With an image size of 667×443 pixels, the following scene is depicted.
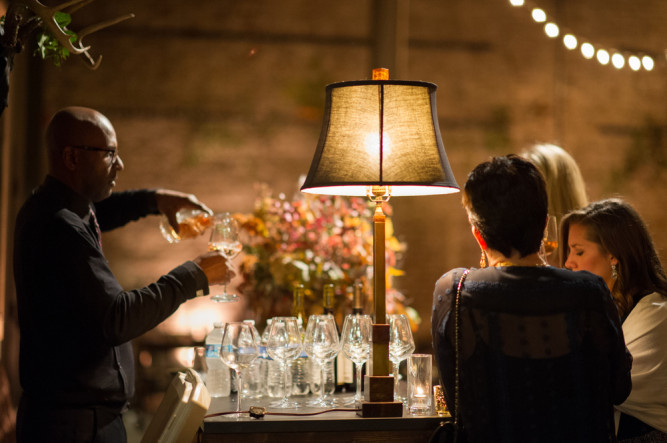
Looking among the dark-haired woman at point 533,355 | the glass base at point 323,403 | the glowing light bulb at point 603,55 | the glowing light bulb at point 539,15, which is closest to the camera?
the dark-haired woman at point 533,355

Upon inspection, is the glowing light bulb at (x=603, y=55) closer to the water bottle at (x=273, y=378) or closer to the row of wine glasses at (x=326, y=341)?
the row of wine glasses at (x=326, y=341)

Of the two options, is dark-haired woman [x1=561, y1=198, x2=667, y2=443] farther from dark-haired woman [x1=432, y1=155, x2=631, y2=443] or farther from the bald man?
the bald man

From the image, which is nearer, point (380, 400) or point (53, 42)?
point (380, 400)

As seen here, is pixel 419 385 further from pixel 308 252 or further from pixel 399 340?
pixel 308 252

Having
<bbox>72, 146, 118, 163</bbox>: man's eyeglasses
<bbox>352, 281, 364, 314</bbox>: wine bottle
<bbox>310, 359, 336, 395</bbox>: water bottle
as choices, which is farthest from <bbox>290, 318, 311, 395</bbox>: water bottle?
<bbox>72, 146, 118, 163</bbox>: man's eyeglasses

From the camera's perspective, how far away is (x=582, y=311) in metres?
1.43

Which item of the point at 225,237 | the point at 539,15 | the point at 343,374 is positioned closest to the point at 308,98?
the point at 539,15

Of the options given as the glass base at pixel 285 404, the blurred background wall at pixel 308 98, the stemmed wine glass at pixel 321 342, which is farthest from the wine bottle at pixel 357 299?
the blurred background wall at pixel 308 98

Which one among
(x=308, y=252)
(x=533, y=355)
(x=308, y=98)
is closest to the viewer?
(x=533, y=355)

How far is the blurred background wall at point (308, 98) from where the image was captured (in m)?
4.15

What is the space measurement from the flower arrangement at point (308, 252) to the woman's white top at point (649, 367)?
1.02 m

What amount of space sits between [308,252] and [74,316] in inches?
41.3

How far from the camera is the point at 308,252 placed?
9.15ft

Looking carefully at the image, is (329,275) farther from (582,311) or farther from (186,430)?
(582,311)
